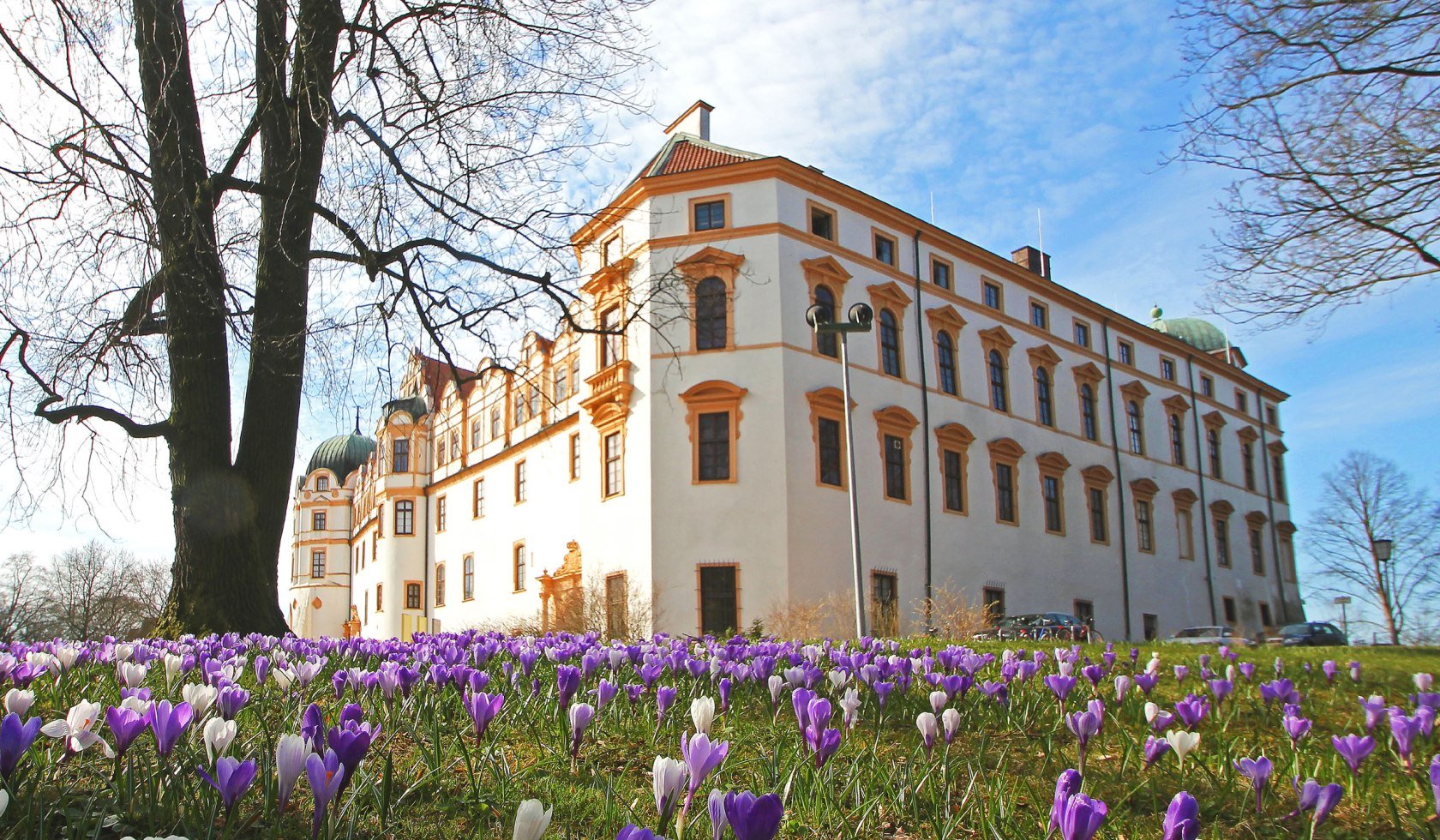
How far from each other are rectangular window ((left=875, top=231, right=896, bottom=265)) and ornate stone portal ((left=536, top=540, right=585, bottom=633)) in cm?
1380

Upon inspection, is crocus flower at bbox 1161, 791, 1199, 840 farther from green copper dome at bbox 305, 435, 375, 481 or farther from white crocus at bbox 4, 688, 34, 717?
green copper dome at bbox 305, 435, 375, 481

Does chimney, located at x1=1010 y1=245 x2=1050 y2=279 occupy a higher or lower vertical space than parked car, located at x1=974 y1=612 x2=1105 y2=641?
higher

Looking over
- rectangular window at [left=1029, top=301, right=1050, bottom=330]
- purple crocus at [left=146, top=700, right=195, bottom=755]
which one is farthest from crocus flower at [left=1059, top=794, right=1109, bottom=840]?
rectangular window at [left=1029, top=301, right=1050, bottom=330]

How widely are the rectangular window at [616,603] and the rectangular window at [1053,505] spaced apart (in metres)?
16.8

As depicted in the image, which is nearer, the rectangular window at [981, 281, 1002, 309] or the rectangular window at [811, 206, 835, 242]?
the rectangular window at [811, 206, 835, 242]

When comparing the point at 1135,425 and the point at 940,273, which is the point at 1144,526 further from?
the point at 940,273

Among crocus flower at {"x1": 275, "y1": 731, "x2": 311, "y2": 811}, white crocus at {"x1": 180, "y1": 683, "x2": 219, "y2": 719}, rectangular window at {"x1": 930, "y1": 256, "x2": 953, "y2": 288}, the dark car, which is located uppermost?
rectangular window at {"x1": 930, "y1": 256, "x2": 953, "y2": 288}

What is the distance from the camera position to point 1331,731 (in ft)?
16.3

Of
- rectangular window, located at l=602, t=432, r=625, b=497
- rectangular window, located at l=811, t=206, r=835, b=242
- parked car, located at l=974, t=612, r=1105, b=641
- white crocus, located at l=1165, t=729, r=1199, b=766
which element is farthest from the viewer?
rectangular window, located at l=811, t=206, r=835, b=242

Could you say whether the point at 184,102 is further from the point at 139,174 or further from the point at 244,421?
the point at 244,421

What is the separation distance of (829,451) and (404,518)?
93.7 ft

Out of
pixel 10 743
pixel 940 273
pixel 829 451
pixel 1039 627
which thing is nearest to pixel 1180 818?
pixel 10 743

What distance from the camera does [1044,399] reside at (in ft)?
134

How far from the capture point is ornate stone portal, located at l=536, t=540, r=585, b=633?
31.0 metres
